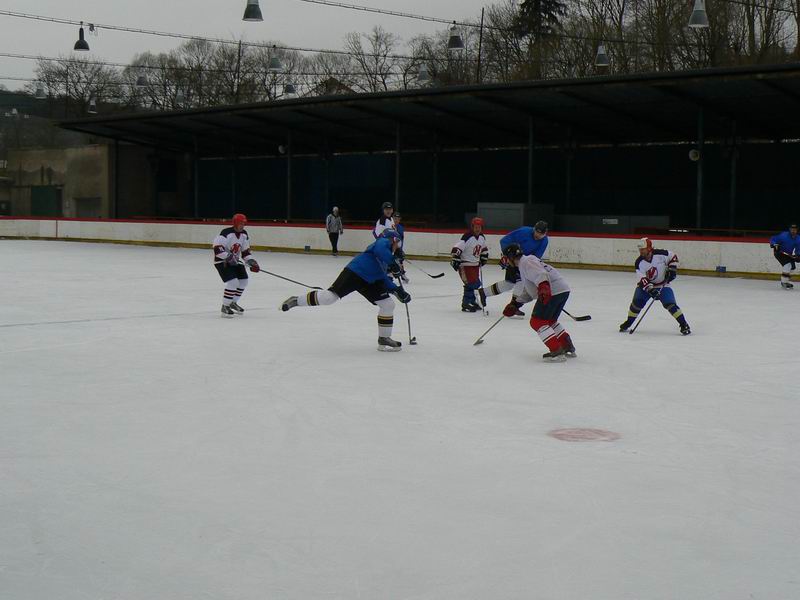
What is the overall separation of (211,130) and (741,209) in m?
19.4

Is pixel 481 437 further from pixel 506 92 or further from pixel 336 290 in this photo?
pixel 506 92

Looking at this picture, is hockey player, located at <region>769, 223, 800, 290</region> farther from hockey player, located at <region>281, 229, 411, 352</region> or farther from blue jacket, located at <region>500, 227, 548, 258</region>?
hockey player, located at <region>281, 229, 411, 352</region>

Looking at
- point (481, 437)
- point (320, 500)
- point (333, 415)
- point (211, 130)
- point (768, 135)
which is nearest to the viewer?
point (320, 500)

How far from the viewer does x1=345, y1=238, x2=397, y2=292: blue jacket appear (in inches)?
416

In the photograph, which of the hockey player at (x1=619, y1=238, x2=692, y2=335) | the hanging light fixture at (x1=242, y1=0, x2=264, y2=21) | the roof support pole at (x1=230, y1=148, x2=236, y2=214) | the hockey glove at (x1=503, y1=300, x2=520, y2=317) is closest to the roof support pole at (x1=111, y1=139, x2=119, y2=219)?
the roof support pole at (x1=230, y1=148, x2=236, y2=214)

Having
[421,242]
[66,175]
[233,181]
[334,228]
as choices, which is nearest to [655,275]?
[421,242]

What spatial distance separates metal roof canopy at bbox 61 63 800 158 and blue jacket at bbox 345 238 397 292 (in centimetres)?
1424

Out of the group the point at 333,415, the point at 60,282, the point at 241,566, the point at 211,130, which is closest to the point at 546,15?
the point at 211,130

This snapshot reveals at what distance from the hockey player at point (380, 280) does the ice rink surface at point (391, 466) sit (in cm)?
34

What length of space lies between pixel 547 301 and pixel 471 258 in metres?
4.36

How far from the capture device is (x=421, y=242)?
28.6m

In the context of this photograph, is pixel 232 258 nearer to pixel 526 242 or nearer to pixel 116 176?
pixel 526 242

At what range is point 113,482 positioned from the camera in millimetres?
5465

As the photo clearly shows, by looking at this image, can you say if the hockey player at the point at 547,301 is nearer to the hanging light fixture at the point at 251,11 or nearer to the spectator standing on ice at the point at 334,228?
the hanging light fixture at the point at 251,11
